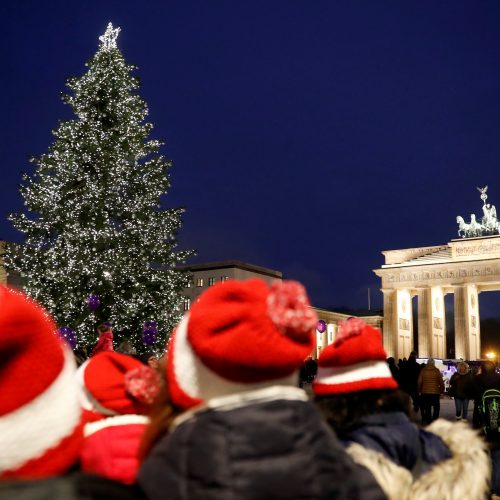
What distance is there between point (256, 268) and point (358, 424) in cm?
6411

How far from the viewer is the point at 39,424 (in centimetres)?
157

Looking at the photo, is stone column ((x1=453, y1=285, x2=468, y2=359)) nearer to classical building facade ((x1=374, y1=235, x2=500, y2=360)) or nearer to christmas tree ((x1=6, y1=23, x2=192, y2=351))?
classical building facade ((x1=374, y1=235, x2=500, y2=360))

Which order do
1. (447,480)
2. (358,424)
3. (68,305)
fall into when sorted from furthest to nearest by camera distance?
(68,305)
(358,424)
(447,480)

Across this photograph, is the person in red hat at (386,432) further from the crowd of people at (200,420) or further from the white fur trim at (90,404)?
the white fur trim at (90,404)

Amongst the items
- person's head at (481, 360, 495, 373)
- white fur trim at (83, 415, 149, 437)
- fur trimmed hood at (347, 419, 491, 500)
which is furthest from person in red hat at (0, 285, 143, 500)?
person's head at (481, 360, 495, 373)

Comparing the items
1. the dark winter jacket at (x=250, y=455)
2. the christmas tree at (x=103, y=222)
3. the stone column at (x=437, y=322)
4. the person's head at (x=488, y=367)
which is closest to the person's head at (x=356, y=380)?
the dark winter jacket at (x=250, y=455)

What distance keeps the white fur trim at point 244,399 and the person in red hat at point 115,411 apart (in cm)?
34

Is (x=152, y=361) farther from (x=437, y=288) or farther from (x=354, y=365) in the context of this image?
(x=437, y=288)

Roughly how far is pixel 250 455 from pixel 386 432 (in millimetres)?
1523

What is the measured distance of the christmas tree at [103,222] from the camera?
62.1 ft

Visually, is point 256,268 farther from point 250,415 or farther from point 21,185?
point 250,415

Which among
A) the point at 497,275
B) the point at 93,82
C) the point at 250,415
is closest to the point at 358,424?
the point at 250,415

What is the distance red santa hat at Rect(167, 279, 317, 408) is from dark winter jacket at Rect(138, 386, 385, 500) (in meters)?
0.06

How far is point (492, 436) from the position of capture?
809cm
